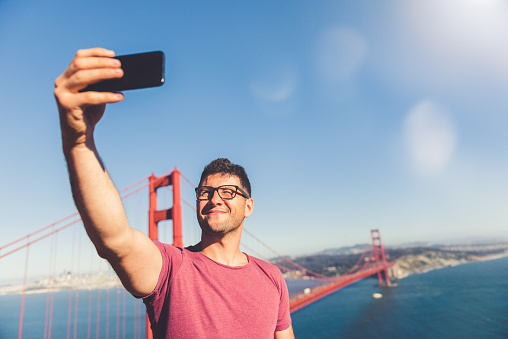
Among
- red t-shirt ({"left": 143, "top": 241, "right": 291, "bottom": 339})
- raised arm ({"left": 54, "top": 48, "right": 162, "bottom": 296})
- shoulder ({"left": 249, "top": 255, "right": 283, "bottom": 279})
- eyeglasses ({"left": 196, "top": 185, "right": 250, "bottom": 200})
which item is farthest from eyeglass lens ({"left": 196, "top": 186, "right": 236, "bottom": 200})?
raised arm ({"left": 54, "top": 48, "right": 162, "bottom": 296})

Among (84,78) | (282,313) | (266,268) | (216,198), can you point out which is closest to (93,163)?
(84,78)

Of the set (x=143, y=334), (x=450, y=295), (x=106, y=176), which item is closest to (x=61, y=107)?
(x=106, y=176)

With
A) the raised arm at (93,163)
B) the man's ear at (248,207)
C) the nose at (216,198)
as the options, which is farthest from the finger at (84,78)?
the man's ear at (248,207)

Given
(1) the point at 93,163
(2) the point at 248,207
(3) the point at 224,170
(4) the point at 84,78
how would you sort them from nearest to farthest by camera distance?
1. (4) the point at 84,78
2. (1) the point at 93,163
3. (3) the point at 224,170
4. (2) the point at 248,207

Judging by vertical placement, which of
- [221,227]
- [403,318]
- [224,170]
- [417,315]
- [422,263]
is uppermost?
[224,170]

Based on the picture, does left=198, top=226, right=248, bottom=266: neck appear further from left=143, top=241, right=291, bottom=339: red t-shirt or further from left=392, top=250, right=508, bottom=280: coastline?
left=392, top=250, right=508, bottom=280: coastline

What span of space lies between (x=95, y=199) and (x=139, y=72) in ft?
1.25

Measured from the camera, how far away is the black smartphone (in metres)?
0.71

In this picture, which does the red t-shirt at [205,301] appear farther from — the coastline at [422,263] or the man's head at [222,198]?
the coastline at [422,263]

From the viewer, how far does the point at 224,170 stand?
55.6 inches

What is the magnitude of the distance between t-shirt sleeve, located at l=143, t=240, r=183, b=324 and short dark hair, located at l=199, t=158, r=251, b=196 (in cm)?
48

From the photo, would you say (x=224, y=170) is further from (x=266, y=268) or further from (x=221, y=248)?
(x=266, y=268)

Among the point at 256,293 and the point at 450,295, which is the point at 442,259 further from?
the point at 256,293

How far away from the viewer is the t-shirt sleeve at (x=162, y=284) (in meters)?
0.97
